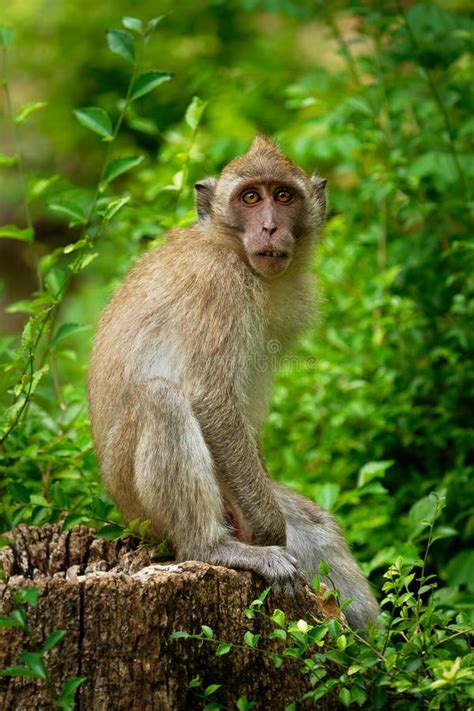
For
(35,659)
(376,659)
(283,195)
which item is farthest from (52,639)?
(283,195)

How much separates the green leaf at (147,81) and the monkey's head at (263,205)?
0.95 metres

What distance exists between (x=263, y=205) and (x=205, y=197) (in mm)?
563

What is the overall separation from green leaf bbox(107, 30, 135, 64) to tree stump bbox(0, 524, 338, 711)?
3350mm

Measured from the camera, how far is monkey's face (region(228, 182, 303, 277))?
23.0ft

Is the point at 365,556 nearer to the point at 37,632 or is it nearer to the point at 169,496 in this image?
the point at 169,496

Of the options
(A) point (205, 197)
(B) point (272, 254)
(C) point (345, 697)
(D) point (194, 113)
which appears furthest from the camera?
(D) point (194, 113)

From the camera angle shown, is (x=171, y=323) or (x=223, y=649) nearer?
(x=223, y=649)

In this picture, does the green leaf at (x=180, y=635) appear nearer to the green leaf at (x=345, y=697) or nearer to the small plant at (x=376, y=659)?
the small plant at (x=376, y=659)

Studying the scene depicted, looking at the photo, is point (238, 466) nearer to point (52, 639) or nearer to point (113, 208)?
point (113, 208)

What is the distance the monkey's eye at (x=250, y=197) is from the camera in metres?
7.38

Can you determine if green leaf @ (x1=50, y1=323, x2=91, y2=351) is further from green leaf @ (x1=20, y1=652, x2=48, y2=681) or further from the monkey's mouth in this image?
green leaf @ (x1=20, y1=652, x2=48, y2=681)

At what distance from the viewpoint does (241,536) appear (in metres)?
6.63

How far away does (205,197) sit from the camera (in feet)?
25.2

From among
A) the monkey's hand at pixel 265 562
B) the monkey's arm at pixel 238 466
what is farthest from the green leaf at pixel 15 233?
the monkey's hand at pixel 265 562
